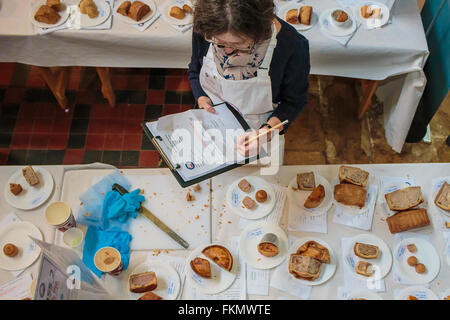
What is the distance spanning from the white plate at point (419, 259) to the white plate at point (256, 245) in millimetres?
634

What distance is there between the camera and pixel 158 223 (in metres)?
2.32

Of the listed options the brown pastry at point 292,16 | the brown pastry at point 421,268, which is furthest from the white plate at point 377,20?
the brown pastry at point 421,268

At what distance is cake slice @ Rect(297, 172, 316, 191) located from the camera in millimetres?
2396

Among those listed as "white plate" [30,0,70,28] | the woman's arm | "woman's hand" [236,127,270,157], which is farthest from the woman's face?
"white plate" [30,0,70,28]

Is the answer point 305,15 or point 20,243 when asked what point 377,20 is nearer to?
point 305,15

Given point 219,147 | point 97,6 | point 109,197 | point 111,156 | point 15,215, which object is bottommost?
point 111,156

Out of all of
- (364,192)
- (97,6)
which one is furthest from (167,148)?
(97,6)

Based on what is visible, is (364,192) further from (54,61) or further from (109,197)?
(54,61)

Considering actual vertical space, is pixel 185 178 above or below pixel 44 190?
above

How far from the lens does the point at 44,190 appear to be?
2408 millimetres

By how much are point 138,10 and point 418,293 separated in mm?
2591

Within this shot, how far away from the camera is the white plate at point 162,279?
2.14 meters
